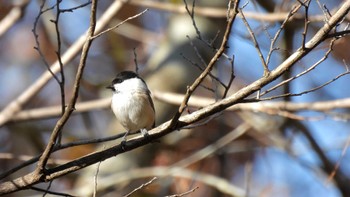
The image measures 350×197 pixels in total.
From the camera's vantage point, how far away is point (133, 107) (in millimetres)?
3043

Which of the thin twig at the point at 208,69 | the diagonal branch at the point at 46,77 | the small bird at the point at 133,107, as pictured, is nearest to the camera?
the thin twig at the point at 208,69

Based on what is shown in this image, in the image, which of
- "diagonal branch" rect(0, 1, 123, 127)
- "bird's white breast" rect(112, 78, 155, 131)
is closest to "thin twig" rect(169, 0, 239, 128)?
"bird's white breast" rect(112, 78, 155, 131)

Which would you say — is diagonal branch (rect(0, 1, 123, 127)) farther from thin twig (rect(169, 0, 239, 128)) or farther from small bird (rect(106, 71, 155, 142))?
thin twig (rect(169, 0, 239, 128))

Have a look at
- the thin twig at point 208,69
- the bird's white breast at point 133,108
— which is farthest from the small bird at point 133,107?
the thin twig at point 208,69

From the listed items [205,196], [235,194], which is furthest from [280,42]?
[205,196]

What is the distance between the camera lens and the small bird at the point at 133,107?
9.95 feet

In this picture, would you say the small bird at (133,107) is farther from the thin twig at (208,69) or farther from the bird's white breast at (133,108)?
the thin twig at (208,69)

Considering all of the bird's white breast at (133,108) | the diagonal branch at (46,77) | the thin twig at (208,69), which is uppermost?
the diagonal branch at (46,77)

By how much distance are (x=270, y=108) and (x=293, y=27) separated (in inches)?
32.0

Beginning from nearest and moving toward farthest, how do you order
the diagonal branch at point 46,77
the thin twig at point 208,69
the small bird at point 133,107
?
the thin twig at point 208,69, the small bird at point 133,107, the diagonal branch at point 46,77

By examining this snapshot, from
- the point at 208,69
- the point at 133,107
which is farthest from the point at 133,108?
the point at 208,69

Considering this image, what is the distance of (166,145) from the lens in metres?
4.68

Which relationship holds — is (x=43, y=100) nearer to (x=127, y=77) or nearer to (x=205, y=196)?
(x=205, y=196)

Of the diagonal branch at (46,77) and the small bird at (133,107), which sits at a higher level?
the diagonal branch at (46,77)
